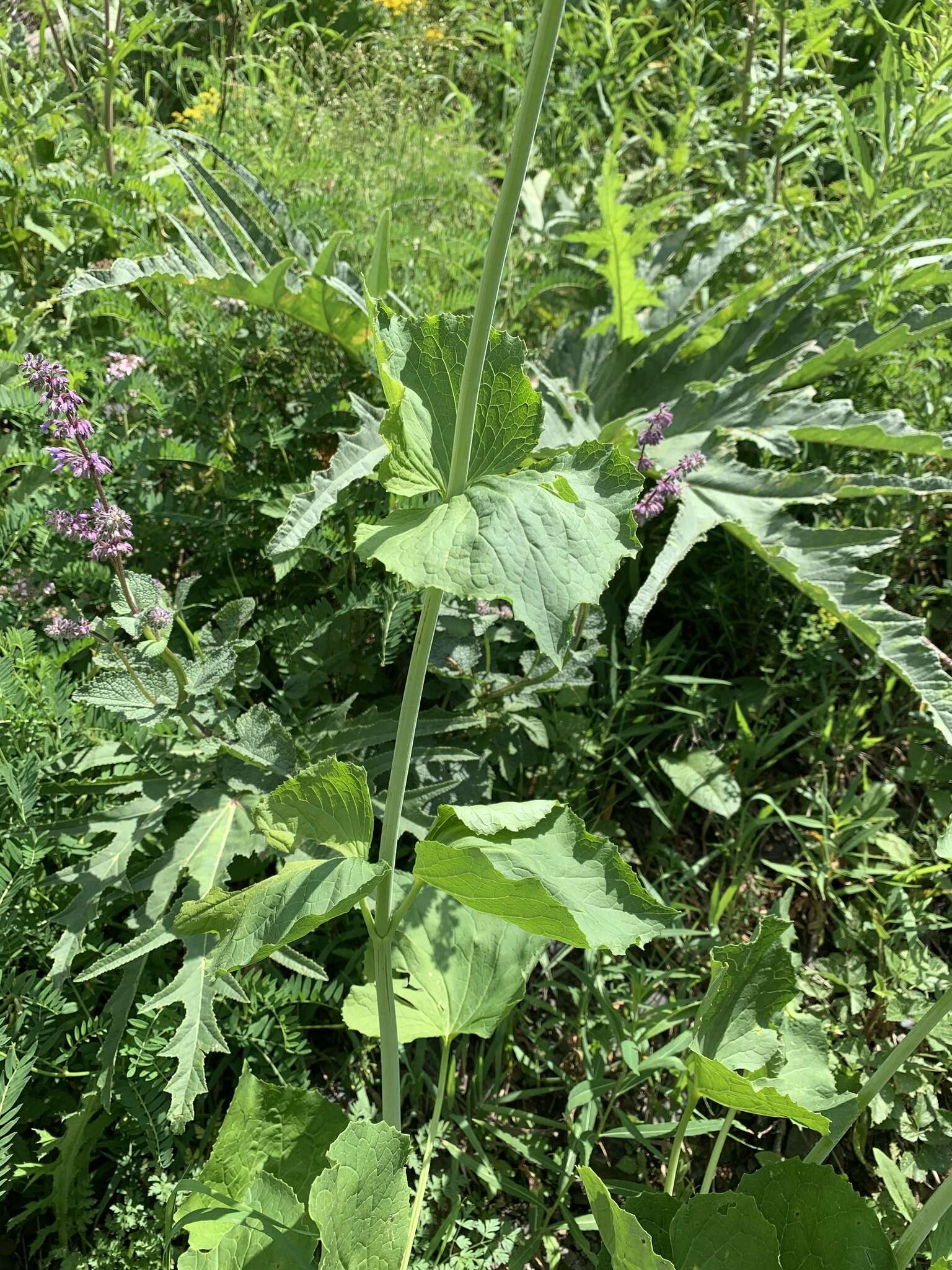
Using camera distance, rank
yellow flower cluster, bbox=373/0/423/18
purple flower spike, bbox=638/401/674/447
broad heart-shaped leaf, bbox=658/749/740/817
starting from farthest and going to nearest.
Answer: yellow flower cluster, bbox=373/0/423/18 → broad heart-shaped leaf, bbox=658/749/740/817 → purple flower spike, bbox=638/401/674/447

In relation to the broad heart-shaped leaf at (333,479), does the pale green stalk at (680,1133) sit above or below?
below

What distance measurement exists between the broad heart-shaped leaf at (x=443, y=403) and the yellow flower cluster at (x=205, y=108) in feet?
7.37

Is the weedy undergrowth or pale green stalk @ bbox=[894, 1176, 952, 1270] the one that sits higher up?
the weedy undergrowth

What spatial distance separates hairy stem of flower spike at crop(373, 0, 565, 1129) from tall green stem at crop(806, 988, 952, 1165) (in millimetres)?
679

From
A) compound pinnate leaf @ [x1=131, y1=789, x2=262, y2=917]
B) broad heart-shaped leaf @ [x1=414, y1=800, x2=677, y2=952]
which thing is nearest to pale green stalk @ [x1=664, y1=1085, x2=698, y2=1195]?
broad heart-shaped leaf @ [x1=414, y1=800, x2=677, y2=952]

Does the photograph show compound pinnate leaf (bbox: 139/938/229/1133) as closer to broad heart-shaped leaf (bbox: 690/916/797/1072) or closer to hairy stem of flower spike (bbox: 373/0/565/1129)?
hairy stem of flower spike (bbox: 373/0/565/1129)

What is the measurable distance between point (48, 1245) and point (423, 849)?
119 centimetres

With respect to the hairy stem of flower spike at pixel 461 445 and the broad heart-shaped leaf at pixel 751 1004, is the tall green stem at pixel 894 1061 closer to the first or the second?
the broad heart-shaped leaf at pixel 751 1004

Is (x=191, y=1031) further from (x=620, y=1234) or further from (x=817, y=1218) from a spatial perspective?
(x=817, y=1218)

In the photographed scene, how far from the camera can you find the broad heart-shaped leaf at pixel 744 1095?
4.37 feet

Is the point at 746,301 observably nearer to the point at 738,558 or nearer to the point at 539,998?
the point at 738,558

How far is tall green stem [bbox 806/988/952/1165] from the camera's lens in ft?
4.32

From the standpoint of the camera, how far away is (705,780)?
2219 millimetres

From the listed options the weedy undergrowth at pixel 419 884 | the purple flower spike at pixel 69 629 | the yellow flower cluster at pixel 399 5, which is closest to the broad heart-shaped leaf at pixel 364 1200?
the weedy undergrowth at pixel 419 884
